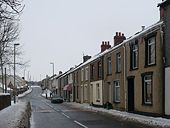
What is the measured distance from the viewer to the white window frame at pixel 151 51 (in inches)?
1057

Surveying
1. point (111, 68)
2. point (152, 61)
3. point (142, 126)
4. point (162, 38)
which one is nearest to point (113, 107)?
point (111, 68)

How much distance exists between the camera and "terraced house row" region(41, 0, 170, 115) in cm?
2480

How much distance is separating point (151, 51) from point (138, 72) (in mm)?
2551

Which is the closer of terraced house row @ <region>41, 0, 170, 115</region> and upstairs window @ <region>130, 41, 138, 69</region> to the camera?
terraced house row @ <region>41, 0, 170, 115</region>

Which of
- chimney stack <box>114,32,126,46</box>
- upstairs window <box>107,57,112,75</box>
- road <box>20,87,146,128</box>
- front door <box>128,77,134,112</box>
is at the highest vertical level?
chimney stack <box>114,32,126,46</box>

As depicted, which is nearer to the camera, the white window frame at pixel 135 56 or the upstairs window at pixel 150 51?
the upstairs window at pixel 150 51

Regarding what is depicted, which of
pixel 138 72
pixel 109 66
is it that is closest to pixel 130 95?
pixel 138 72

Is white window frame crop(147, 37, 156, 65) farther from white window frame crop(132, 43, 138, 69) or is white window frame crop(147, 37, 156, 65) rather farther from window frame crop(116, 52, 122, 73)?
window frame crop(116, 52, 122, 73)

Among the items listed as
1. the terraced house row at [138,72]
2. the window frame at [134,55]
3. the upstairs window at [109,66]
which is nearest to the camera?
the terraced house row at [138,72]

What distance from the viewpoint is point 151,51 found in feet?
90.6

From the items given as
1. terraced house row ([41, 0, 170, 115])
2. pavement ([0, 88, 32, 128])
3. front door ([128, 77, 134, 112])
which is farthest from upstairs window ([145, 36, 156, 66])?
pavement ([0, 88, 32, 128])

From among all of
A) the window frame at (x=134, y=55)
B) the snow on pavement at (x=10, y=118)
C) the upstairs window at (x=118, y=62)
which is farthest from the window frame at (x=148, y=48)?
the snow on pavement at (x=10, y=118)

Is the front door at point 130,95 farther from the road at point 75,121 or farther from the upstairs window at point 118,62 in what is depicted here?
the upstairs window at point 118,62

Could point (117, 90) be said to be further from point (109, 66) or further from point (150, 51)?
point (150, 51)
